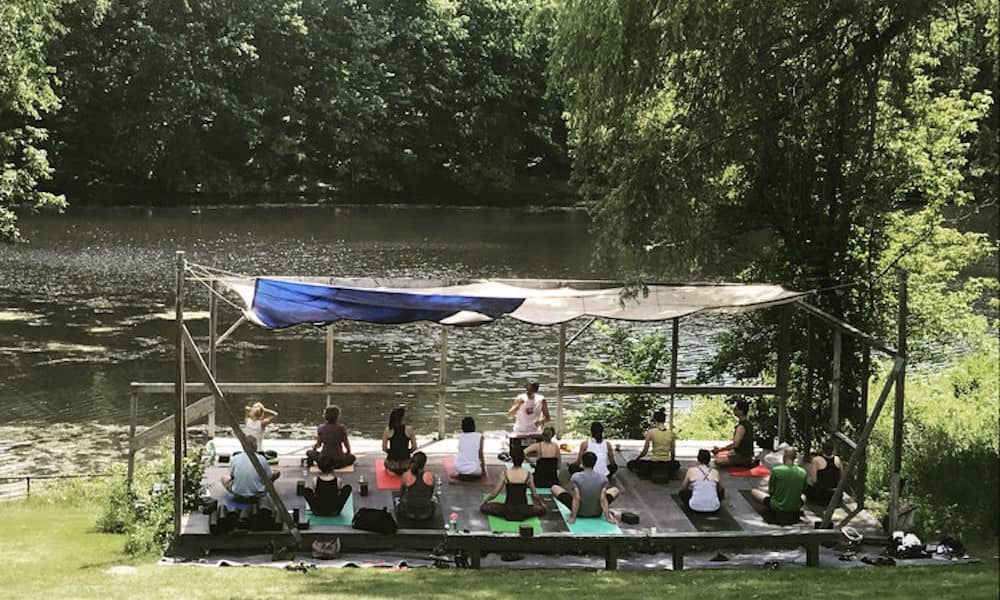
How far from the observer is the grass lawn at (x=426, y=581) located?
11086mm

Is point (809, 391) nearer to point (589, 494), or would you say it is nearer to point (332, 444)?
point (589, 494)

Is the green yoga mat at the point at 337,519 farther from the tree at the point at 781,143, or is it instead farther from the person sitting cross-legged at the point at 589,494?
the tree at the point at 781,143

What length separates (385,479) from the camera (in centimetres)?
1589

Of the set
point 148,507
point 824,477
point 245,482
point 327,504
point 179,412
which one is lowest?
point 148,507

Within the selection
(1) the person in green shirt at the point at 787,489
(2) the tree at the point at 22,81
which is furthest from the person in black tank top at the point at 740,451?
(2) the tree at the point at 22,81

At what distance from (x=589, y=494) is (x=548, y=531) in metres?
0.72

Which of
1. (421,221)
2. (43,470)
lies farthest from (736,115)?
(421,221)

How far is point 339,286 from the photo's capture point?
15.1m

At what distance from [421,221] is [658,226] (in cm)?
4447

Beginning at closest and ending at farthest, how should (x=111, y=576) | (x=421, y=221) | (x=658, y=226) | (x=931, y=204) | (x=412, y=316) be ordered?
(x=111, y=576)
(x=412, y=316)
(x=658, y=226)
(x=931, y=204)
(x=421, y=221)

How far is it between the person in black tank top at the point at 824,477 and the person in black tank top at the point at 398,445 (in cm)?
513

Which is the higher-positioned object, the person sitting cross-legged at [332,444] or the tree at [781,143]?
the tree at [781,143]

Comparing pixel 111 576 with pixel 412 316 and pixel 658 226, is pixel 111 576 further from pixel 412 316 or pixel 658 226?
pixel 658 226

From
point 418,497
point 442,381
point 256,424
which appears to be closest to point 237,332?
point 442,381
